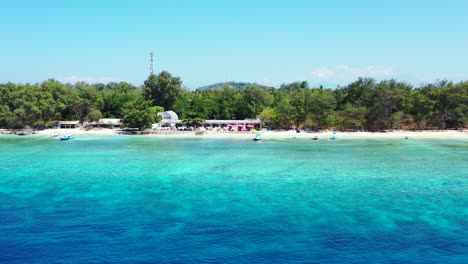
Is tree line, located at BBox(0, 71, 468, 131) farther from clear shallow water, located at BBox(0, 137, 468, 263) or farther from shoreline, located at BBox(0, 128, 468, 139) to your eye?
clear shallow water, located at BBox(0, 137, 468, 263)

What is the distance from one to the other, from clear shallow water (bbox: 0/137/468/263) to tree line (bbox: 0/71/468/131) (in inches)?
1239

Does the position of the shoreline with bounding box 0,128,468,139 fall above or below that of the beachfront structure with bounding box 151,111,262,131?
below

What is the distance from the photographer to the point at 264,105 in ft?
321

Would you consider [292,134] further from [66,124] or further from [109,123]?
[66,124]

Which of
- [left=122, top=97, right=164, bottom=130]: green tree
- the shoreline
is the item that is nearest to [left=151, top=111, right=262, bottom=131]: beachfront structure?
[left=122, top=97, right=164, bottom=130]: green tree

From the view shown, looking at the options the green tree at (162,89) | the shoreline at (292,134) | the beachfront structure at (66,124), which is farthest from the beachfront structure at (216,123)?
the beachfront structure at (66,124)

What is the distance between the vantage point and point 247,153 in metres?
53.6

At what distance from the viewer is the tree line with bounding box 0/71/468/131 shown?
255 feet

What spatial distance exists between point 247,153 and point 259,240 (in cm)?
3392

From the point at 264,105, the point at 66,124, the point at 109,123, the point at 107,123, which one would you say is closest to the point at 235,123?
the point at 264,105

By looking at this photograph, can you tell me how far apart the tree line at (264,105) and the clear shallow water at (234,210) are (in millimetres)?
31466

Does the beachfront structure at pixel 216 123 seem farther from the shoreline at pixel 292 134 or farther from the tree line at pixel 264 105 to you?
the shoreline at pixel 292 134

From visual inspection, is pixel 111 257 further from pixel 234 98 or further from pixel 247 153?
pixel 234 98

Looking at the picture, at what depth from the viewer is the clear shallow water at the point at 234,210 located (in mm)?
18469
